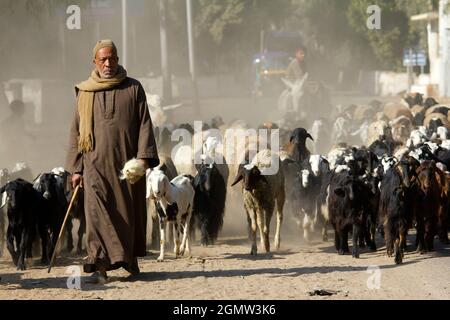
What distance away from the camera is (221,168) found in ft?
59.4

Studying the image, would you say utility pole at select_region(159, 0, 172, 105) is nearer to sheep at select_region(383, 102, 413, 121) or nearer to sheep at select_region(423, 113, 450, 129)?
sheep at select_region(383, 102, 413, 121)

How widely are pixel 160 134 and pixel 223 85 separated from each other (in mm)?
49142

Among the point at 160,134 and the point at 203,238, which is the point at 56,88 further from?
the point at 203,238

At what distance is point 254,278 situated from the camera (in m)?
12.0

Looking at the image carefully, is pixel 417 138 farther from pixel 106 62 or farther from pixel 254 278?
pixel 106 62

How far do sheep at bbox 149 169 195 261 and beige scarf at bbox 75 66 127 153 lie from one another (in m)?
2.22

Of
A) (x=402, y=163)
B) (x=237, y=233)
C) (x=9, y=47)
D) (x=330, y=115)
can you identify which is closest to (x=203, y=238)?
(x=237, y=233)

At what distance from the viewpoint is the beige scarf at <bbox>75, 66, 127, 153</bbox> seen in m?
11.5

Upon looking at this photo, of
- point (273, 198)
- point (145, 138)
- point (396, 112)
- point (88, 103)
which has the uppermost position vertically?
point (88, 103)

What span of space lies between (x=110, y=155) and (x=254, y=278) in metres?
1.95

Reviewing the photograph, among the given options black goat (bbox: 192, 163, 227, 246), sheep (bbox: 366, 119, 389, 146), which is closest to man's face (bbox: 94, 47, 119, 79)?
black goat (bbox: 192, 163, 227, 246)

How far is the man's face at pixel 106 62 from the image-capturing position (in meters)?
11.4

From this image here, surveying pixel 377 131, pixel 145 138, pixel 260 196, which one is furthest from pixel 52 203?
pixel 377 131
